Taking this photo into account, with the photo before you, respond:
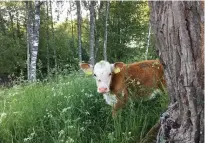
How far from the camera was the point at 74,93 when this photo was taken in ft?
18.2

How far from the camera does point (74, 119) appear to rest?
15.5 feet

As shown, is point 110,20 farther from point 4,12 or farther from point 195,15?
point 195,15

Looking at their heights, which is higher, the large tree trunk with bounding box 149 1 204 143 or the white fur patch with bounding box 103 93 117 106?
the large tree trunk with bounding box 149 1 204 143

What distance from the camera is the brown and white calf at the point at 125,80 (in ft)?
17.5

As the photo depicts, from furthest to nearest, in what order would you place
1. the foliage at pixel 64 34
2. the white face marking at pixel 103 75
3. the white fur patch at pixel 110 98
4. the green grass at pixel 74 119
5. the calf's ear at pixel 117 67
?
the foliage at pixel 64 34
the calf's ear at pixel 117 67
the white face marking at pixel 103 75
the white fur patch at pixel 110 98
the green grass at pixel 74 119

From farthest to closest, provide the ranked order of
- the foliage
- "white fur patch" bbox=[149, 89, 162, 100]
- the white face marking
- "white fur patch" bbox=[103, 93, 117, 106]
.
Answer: the foliage < the white face marking < "white fur patch" bbox=[103, 93, 117, 106] < "white fur patch" bbox=[149, 89, 162, 100]

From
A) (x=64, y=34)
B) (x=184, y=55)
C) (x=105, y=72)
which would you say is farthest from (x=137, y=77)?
(x=64, y=34)

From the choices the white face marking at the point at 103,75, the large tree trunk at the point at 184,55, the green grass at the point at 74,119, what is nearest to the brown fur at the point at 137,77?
the white face marking at the point at 103,75

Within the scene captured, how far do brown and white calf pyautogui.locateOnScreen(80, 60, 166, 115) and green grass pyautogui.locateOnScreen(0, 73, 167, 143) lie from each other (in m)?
0.17

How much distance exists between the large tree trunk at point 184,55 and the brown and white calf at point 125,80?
194cm

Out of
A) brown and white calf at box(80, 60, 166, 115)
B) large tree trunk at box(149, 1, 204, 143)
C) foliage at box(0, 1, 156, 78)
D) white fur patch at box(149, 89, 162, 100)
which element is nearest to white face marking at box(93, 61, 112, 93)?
brown and white calf at box(80, 60, 166, 115)

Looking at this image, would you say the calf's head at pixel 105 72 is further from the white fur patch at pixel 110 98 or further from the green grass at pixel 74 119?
the green grass at pixel 74 119

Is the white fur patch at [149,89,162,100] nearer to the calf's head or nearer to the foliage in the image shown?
the calf's head

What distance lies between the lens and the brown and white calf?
533 centimetres
